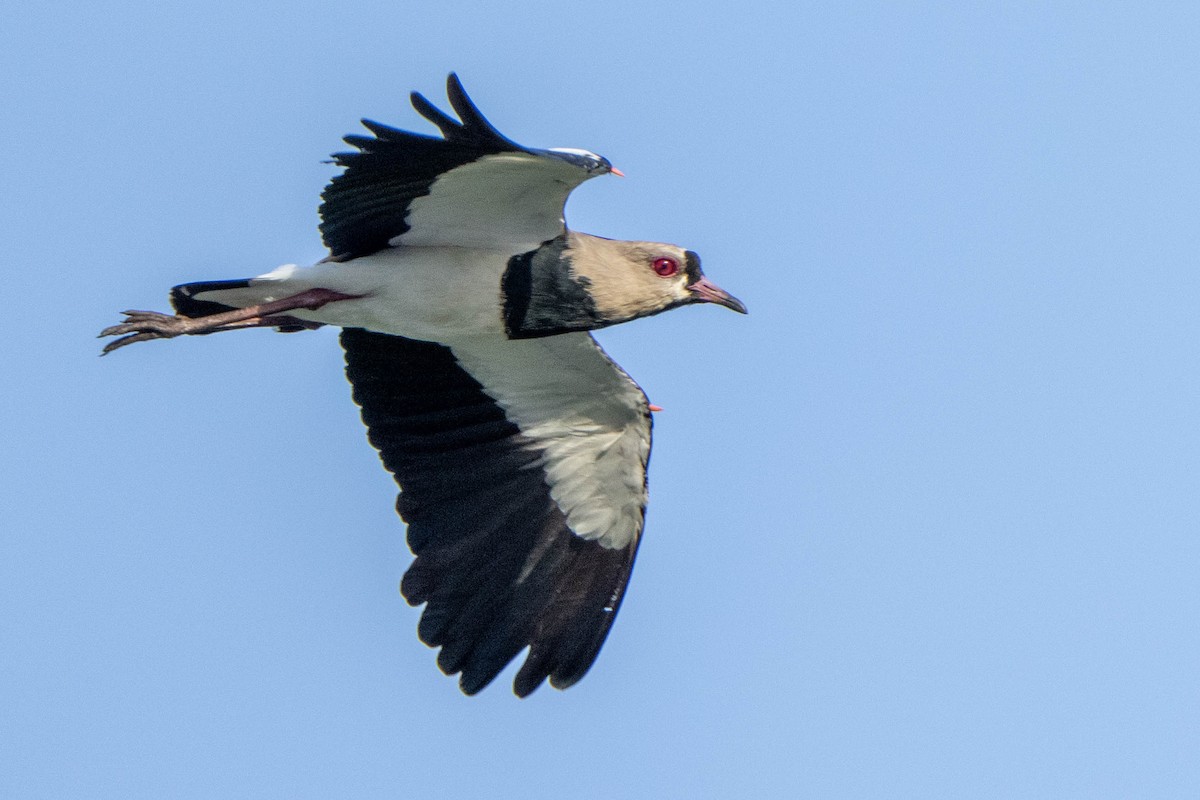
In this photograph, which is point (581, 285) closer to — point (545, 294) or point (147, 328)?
point (545, 294)

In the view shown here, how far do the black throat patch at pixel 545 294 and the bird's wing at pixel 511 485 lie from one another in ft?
1.89

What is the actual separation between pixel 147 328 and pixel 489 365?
6.93 feet

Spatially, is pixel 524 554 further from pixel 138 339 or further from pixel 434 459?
pixel 138 339

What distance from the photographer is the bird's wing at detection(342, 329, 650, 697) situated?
419 inches

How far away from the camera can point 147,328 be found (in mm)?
10242

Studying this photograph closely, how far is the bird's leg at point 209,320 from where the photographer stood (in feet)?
33.4

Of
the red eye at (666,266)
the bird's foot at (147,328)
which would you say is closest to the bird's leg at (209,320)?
the bird's foot at (147,328)

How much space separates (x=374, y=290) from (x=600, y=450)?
1.87m

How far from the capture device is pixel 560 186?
9.76m

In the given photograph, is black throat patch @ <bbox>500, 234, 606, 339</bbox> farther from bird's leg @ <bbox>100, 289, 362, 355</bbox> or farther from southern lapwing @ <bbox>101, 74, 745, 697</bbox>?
bird's leg @ <bbox>100, 289, 362, 355</bbox>

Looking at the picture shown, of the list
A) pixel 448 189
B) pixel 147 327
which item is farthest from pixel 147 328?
pixel 448 189

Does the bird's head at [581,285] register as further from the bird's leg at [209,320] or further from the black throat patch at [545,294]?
the bird's leg at [209,320]

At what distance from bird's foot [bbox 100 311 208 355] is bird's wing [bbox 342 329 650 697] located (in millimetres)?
1043

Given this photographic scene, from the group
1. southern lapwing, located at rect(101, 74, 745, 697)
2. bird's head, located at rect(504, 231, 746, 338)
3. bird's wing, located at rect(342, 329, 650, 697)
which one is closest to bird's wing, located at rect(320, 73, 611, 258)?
southern lapwing, located at rect(101, 74, 745, 697)
